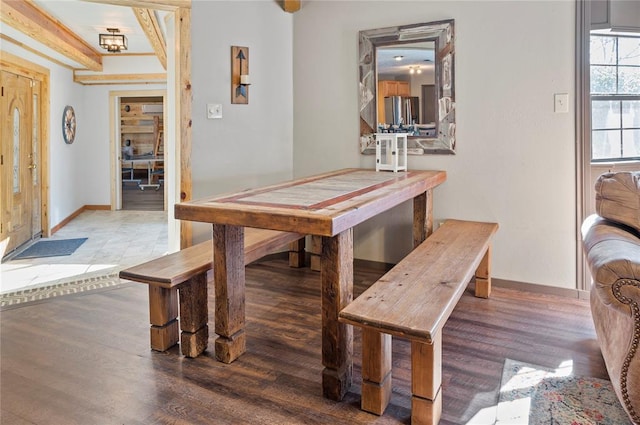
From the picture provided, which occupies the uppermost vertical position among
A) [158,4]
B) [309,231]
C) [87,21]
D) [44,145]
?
[87,21]

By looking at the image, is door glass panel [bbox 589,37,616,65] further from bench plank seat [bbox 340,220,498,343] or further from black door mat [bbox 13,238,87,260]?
black door mat [bbox 13,238,87,260]

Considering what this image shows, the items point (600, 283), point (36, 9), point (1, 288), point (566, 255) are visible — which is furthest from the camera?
point (36, 9)

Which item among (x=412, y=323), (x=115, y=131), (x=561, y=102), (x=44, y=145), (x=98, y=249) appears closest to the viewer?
(x=412, y=323)

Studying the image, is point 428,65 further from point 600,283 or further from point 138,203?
point 138,203

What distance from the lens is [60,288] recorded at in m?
3.36


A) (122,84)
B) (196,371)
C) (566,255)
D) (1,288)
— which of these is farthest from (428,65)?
(122,84)

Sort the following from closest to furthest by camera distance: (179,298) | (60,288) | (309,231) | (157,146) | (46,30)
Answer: (309,231) → (179,298) → (60,288) → (46,30) → (157,146)

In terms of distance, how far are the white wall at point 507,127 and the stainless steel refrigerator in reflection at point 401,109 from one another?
11.2 inches

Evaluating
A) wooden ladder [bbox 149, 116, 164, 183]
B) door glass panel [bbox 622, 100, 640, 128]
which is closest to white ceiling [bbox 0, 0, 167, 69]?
door glass panel [bbox 622, 100, 640, 128]

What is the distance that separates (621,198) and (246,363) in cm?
191

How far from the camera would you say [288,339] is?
2.48m

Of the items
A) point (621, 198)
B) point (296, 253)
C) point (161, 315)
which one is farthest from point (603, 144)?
point (161, 315)

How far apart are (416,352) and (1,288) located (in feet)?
10.6

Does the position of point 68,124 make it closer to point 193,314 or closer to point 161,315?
point 161,315
